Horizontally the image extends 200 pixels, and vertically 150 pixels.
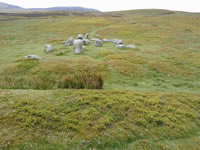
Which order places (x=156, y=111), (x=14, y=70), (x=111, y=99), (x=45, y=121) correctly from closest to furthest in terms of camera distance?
(x=45, y=121), (x=156, y=111), (x=111, y=99), (x=14, y=70)

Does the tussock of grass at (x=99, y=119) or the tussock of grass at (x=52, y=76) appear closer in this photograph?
the tussock of grass at (x=99, y=119)

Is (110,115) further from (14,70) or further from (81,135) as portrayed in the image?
(14,70)

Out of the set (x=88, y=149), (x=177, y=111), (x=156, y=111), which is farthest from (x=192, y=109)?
(x=88, y=149)

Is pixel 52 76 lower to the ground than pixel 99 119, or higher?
lower

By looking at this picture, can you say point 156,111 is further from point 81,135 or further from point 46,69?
point 46,69

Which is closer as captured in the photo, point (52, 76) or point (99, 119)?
point (99, 119)

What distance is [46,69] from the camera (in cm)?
1459

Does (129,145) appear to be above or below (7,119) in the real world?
below

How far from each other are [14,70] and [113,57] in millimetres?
11792

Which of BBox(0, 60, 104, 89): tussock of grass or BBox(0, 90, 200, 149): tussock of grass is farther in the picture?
BBox(0, 60, 104, 89): tussock of grass

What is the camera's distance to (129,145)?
210 inches

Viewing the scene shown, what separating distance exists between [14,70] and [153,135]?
46.2 feet

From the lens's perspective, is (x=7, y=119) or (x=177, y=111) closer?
(x=7, y=119)

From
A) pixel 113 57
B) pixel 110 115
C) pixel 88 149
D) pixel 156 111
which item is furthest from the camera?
pixel 113 57
